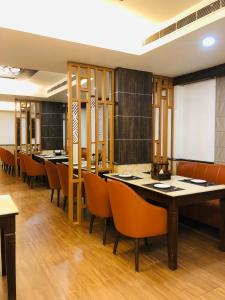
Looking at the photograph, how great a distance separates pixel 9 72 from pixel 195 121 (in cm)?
431

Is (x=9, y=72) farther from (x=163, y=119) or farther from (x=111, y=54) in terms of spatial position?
(x=163, y=119)

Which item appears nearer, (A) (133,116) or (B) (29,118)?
(A) (133,116)

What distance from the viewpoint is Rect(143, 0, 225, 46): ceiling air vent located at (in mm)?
2426

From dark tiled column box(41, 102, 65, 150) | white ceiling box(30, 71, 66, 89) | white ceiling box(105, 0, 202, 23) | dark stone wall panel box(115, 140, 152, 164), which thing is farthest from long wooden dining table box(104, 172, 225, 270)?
dark tiled column box(41, 102, 65, 150)

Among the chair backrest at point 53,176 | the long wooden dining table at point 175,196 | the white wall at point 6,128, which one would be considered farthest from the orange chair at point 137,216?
the white wall at point 6,128

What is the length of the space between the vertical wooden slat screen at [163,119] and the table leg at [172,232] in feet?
7.24

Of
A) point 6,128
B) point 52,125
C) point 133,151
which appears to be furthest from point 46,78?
point 6,128

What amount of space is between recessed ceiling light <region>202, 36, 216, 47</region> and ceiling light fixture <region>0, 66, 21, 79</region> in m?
4.09

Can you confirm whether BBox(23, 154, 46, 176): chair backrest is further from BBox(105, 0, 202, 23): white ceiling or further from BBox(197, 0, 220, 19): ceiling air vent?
BBox(197, 0, 220, 19): ceiling air vent

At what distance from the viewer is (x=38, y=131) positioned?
8.33 metres

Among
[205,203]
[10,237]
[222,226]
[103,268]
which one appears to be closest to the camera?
[10,237]

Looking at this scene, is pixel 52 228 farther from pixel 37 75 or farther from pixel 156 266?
pixel 37 75

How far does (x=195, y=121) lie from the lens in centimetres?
462

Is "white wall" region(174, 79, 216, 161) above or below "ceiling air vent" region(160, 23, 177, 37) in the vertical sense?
below
